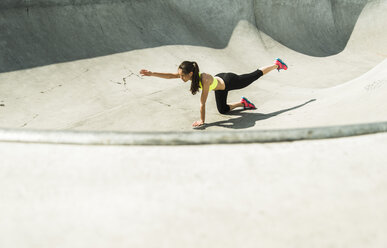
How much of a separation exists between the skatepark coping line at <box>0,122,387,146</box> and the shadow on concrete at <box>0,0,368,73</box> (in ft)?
16.7

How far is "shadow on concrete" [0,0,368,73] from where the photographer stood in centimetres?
677

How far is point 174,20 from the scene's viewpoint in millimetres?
8883

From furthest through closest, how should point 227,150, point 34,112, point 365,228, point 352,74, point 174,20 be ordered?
point 174,20 → point 352,74 → point 34,112 → point 227,150 → point 365,228

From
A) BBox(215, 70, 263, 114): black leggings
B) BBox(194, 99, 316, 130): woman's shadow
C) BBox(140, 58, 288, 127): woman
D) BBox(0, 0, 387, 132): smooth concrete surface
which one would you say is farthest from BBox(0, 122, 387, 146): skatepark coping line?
BBox(215, 70, 263, 114): black leggings

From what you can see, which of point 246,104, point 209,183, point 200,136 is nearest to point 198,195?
point 209,183

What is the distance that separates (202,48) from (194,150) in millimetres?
6791

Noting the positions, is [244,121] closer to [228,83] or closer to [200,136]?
[228,83]

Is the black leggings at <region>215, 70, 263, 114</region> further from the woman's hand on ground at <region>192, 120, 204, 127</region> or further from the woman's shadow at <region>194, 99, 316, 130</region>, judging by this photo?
the woman's hand on ground at <region>192, 120, 204, 127</region>

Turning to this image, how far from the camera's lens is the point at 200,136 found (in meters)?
1.98

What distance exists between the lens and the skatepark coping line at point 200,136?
6.46 feet

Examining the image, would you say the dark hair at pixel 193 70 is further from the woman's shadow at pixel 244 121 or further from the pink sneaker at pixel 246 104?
the pink sneaker at pixel 246 104

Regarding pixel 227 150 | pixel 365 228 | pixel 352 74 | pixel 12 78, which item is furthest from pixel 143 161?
pixel 352 74

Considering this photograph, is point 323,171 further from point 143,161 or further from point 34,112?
point 34,112

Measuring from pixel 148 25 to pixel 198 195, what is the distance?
24.6 ft
